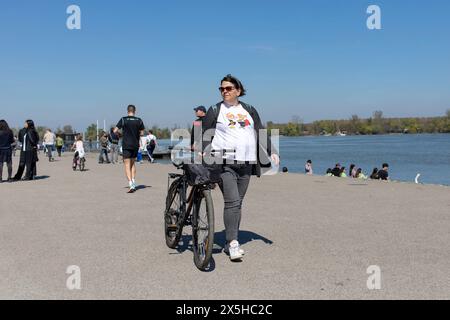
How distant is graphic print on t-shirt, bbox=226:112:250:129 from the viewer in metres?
5.27

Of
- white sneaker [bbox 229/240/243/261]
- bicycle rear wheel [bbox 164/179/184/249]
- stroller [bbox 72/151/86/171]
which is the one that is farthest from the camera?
stroller [bbox 72/151/86/171]

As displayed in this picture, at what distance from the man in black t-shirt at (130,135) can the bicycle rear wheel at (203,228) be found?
615 cm

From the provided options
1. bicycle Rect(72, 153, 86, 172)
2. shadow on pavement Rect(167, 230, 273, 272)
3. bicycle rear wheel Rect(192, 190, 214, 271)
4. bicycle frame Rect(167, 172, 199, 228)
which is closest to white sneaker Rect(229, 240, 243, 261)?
bicycle rear wheel Rect(192, 190, 214, 271)

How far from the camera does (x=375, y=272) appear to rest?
15.2 feet

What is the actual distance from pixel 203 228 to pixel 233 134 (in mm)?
1034

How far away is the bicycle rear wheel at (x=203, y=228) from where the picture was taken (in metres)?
4.78

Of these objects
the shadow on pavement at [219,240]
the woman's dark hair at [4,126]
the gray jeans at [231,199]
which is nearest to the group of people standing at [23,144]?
the woman's dark hair at [4,126]

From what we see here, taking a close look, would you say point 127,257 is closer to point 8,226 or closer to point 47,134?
point 8,226

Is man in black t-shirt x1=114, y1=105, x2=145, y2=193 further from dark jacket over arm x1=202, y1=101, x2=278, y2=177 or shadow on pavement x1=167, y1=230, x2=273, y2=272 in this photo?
dark jacket over arm x1=202, y1=101, x2=278, y2=177

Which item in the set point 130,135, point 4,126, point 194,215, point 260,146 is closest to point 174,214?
point 194,215

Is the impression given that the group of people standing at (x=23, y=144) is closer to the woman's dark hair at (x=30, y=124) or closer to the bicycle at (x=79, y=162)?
the woman's dark hair at (x=30, y=124)

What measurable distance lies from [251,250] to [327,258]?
897 mm

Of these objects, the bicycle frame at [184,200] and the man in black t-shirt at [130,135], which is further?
the man in black t-shirt at [130,135]
